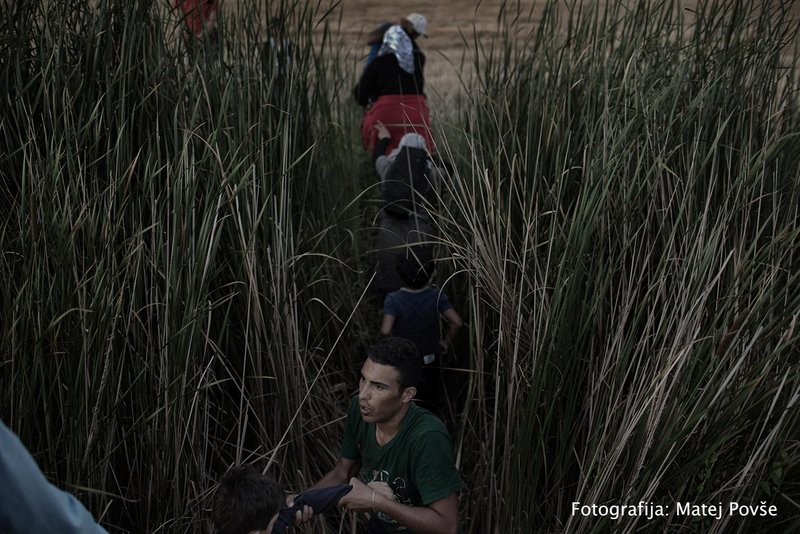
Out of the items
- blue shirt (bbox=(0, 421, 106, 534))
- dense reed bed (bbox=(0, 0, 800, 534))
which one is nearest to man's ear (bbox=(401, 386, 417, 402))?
dense reed bed (bbox=(0, 0, 800, 534))

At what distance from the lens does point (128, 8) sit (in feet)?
9.26

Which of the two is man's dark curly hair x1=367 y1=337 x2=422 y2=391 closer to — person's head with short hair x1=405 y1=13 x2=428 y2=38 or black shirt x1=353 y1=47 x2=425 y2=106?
black shirt x1=353 y1=47 x2=425 y2=106

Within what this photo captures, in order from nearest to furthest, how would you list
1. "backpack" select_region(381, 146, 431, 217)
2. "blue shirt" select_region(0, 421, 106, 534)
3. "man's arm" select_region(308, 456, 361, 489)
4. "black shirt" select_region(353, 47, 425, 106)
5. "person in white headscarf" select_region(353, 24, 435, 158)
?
"blue shirt" select_region(0, 421, 106, 534), "man's arm" select_region(308, 456, 361, 489), "backpack" select_region(381, 146, 431, 217), "person in white headscarf" select_region(353, 24, 435, 158), "black shirt" select_region(353, 47, 425, 106)

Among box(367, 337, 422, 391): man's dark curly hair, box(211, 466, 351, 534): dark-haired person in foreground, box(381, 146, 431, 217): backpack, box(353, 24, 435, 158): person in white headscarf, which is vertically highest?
box(353, 24, 435, 158): person in white headscarf

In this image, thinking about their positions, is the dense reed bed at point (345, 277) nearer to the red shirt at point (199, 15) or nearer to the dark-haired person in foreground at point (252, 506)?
the red shirt at point (199, 15)

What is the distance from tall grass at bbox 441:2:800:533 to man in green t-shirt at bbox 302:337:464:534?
0.26m

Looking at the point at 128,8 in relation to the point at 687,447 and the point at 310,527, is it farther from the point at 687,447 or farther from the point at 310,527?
the point at 687,447

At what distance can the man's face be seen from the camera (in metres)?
2.26

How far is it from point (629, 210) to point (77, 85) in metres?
1.62

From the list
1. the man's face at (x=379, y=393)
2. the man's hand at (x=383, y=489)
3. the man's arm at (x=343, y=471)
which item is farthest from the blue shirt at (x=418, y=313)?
the man's hand at (x=383, y=489)

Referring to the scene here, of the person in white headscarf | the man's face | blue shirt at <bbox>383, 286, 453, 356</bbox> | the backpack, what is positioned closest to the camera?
the man's face

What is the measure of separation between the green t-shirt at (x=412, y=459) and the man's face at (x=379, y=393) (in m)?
0.07

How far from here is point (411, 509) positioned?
Answer: 2154 millimetres

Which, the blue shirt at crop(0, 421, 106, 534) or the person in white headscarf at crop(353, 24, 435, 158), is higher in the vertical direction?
the person in white headscarf at crop(353, 24, 435, 158)
